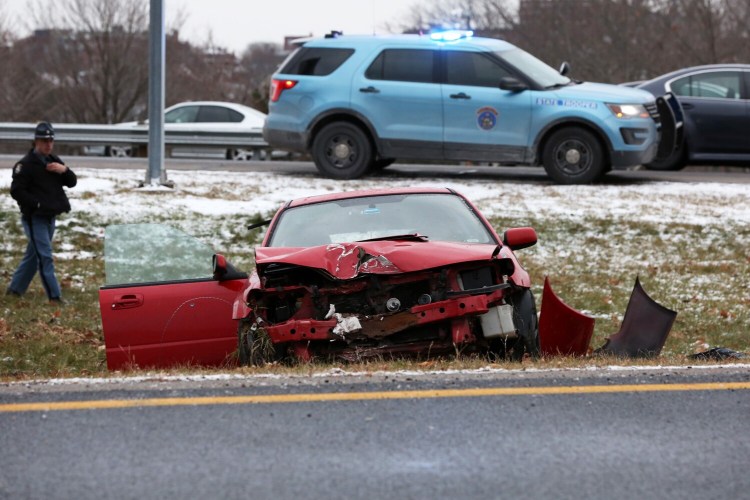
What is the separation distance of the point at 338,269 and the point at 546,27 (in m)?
42.2

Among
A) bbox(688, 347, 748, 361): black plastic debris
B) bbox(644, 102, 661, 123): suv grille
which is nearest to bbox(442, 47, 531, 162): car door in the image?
bbox(644, 102, 661, 123): suv grille

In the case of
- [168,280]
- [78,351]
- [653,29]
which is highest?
[653,29]

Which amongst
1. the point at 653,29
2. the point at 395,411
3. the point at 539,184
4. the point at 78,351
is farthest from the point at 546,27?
the point at 395,411

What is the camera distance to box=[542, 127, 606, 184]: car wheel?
16578 mm

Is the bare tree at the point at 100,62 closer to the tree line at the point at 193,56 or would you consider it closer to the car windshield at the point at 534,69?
the tree line at the point at 193,56

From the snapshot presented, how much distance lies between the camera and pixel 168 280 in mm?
8172

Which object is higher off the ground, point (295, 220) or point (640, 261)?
point (295, 220)

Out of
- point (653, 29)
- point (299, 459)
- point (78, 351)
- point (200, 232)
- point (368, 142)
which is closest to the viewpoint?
point (299, 459)

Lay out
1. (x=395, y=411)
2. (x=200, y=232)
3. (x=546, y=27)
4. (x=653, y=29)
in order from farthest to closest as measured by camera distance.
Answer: (x=546, y=27) → (x=653, y=29) → (x=200, y=232) → (x=395, y=411)

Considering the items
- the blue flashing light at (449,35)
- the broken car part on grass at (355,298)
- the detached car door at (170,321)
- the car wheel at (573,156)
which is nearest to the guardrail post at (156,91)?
the blue flashing light at (449,35)

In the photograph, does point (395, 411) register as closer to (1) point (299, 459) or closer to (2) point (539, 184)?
(1) point (299, 459)

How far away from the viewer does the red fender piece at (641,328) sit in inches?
335

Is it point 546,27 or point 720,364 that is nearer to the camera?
point 720,364

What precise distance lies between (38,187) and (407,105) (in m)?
6.55
